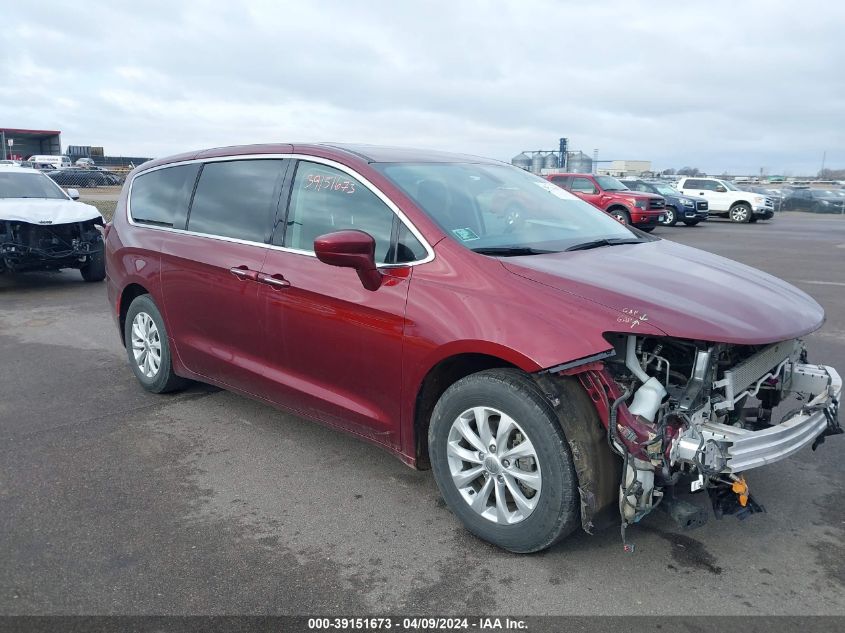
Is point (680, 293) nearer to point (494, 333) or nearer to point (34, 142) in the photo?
point (494, 333)

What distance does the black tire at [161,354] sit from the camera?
523cm

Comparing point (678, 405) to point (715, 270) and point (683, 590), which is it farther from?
point (715, 270)

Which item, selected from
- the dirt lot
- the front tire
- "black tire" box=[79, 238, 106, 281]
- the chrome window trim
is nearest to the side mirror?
the chrome window trim

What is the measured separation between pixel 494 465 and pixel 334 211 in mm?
1629

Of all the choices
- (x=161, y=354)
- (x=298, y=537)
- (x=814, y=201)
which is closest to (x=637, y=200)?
(x=814, y=201)

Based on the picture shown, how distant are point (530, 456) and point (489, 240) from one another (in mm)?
1124

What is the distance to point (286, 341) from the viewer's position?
4137mm

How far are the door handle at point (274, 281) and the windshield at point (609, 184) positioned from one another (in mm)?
20302

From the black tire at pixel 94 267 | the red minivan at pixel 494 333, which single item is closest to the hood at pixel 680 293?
the red minivan at pixel 494 333

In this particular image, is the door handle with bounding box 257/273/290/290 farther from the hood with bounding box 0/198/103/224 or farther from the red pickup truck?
the red pickup truck

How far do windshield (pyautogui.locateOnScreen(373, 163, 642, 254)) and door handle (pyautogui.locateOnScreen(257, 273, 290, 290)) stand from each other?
2.64ft

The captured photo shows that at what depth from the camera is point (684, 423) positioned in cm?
296

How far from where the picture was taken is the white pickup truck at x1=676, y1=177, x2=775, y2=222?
1099 inches

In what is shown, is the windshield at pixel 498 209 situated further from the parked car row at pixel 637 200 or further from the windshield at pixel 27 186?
the parked car row at pixel 637 200
